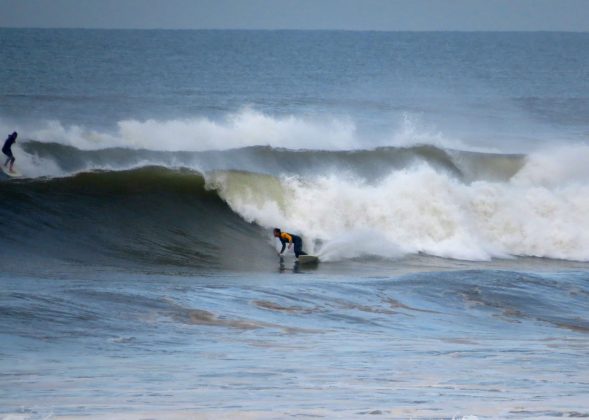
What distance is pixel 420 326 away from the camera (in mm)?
12156

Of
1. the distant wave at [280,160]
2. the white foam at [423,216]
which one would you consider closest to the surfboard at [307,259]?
the white foam at [423,216]

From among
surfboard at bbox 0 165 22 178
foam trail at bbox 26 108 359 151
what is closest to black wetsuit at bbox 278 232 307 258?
surfboard at bbox 0 165 22 178

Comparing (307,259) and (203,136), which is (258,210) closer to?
(307,259)

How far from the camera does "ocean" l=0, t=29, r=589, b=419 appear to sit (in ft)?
27.6

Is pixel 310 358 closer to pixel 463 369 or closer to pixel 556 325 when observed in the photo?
pixel 463 369

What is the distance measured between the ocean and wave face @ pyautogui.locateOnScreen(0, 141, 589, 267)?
0.16 ft

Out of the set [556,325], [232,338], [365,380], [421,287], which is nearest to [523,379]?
[365,380]

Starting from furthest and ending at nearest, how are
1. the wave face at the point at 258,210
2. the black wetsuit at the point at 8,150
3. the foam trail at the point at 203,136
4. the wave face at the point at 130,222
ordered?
the foam trail at the point at 203,136, the black wetsuit at the point at 8,150, the wave face at the point at 258,210, the wave face at the point at 130,222

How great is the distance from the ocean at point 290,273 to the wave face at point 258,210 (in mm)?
50

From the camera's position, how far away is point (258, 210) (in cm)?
2070

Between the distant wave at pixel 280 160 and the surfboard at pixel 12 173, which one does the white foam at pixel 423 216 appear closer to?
the distant wave at pixel 280 160

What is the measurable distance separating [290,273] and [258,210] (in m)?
4.41

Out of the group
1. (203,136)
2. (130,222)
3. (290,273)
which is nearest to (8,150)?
(130,222)

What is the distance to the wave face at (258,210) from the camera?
1794 cm
